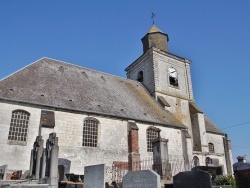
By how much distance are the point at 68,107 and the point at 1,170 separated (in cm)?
571

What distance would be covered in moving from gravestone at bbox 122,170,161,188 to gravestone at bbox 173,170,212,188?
0.59 metres

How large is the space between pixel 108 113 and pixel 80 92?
2911mm

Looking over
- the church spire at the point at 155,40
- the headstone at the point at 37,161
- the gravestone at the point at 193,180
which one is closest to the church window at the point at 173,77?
the church spire at the point at 155,40

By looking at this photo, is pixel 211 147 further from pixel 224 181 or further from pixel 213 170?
pixel 224 181

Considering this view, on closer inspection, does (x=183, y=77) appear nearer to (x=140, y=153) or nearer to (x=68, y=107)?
(x=140, y=153)

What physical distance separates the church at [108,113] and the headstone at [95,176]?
5.35 m

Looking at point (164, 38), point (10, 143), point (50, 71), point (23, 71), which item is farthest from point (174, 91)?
point (10, 143)

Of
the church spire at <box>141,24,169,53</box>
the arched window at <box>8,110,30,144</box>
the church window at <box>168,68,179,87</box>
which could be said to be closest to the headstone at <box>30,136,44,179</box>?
the arched window at <box>8,110,30,144</box>

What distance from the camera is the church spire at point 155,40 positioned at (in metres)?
26.4

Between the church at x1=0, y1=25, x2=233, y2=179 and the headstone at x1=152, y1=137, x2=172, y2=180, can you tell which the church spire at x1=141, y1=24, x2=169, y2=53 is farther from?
the headstone at x1=152, y1=137, x2=172, y2=180

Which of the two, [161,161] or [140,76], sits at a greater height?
[140,76]

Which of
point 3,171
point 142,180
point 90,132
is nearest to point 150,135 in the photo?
point 90,132

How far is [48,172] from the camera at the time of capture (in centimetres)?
1032

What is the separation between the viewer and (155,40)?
26.5 metres
